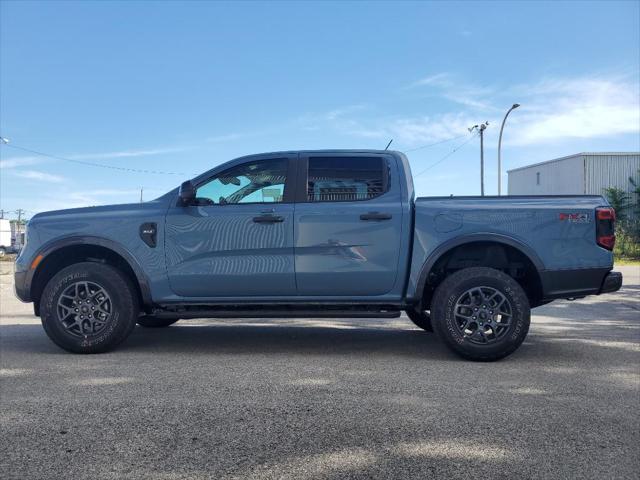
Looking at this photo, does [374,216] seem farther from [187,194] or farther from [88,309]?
[88,309]

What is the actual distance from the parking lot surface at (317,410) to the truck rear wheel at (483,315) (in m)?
0.19

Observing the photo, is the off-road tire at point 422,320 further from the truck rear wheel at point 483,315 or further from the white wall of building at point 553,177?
the white wall of building at point 553,177

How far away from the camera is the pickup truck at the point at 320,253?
4734 mm

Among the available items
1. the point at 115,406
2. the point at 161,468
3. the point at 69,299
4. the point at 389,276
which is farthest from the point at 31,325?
the point at 161,468

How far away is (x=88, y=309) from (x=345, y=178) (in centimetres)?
270

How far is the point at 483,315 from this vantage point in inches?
184

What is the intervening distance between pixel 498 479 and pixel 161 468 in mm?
1537

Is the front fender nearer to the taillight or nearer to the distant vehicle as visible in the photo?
the taillight

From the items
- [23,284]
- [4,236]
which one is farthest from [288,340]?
[4,236]

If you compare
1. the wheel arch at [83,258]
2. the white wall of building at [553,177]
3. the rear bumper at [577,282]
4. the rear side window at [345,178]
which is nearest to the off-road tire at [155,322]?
the wheel arch at [83,258]

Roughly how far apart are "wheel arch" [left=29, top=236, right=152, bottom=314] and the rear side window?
178 cm

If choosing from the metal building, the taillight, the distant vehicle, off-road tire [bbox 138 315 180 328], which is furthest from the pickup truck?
the distant vehicle

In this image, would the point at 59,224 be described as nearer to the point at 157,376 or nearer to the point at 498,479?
the point at 157,376

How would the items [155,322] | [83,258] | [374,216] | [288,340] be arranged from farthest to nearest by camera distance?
[155,322] < [288,340] < [83,258] < [374,216]
